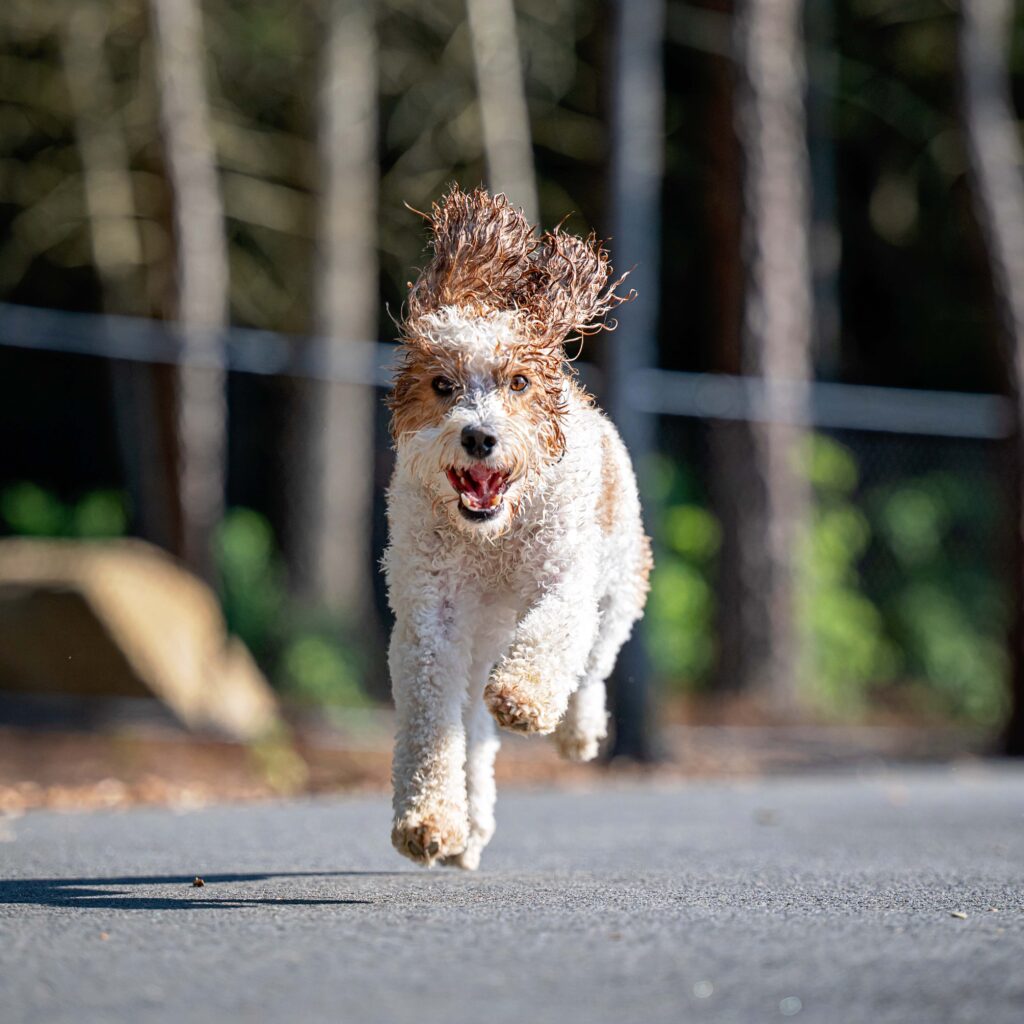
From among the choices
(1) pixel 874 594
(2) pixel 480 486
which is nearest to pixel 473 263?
(2) pixel 480 486

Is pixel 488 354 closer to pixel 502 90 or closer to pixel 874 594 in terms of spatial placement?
pixel 874 594

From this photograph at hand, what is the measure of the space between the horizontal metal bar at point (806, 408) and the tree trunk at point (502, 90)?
6244mm

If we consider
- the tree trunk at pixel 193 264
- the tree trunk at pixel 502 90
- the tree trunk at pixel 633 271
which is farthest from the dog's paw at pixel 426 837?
the tree trunk at pixel 502 90

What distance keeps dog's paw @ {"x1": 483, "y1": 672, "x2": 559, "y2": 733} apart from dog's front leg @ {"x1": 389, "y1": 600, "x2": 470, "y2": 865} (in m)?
0.25

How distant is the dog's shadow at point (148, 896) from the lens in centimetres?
490

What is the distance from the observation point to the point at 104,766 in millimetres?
10234

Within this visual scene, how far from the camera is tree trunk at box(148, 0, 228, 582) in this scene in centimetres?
1335

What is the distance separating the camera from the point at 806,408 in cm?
1337

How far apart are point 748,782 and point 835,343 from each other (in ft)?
40.5

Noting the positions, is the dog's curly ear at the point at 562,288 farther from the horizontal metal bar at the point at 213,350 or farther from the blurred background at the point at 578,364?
the horizontal metal bar at the point at 213,350

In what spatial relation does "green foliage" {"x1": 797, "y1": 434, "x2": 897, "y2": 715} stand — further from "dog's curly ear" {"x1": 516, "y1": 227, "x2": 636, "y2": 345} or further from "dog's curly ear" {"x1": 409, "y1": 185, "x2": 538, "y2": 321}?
"dog's curly ear" {"x1": 409, "y1": 185, "x2": 538, "y2": 321}

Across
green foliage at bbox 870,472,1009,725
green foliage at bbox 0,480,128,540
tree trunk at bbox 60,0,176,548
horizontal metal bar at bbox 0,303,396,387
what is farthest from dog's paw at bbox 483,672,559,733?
tree trunk at bbox 60,0,176,548

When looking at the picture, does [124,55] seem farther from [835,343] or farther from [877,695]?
[877,695]

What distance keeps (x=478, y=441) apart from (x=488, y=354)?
11.9 inches
